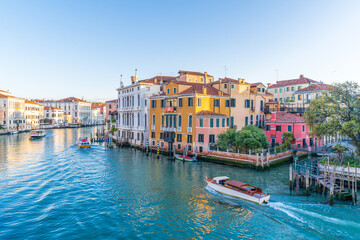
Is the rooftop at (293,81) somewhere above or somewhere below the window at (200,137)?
above

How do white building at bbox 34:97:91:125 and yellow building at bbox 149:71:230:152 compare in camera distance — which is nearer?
yellow building at bbox 149:71:230:152

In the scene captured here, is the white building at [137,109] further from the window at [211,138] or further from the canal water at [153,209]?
the canal water at [153,209]

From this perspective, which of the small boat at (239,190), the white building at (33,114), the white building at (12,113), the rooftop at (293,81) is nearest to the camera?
the small boat at (239,190)

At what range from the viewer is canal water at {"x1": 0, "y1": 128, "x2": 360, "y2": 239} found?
13328 mm

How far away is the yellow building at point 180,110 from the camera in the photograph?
34.1 meters

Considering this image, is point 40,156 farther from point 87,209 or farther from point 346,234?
point 346,234

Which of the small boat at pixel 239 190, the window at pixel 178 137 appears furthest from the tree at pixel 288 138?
the small boat at pixel 239 190

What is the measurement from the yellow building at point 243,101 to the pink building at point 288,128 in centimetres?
294

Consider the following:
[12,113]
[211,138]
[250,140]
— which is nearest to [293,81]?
[211,138]

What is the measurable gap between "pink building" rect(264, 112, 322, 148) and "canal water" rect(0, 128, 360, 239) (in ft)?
38.6

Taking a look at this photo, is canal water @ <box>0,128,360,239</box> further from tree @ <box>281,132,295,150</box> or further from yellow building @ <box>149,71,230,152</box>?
yellow building @ <box>149,71,230,152</box>

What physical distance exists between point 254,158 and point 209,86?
Answer: 15.4 metres

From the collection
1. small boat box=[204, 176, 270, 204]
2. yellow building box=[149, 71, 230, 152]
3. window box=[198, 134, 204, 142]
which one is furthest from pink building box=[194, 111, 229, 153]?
small boat box=[204, 176, 270, 204]

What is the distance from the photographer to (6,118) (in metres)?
77.9
